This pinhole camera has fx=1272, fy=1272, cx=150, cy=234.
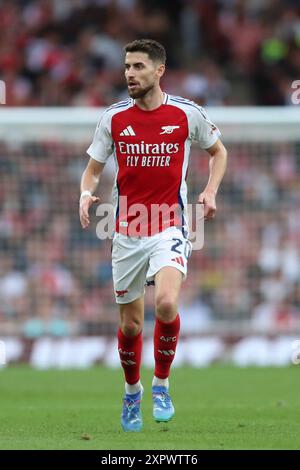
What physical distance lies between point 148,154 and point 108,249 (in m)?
8.49

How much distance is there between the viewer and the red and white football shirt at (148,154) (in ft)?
30.2

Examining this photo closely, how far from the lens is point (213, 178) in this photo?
9.41m

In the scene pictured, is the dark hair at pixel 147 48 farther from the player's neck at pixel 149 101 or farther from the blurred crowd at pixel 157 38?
the blurred crowd at pixel 157 38

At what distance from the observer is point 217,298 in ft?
57.7

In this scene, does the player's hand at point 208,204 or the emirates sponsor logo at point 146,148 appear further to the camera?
the emirates sponsor logo at point 146,148

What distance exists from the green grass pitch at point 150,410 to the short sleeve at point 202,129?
214cm

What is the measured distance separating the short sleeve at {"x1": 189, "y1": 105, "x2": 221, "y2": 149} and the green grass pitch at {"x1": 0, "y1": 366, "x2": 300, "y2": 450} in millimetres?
2139

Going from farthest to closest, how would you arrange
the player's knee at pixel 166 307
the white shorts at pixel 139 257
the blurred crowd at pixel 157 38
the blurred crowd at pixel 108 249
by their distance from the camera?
the blurred crowd at pixel 157 38, the blurred crowd at pixel 108 249, the white shorts at pixel 139 257, the player's knee at pixel 166 307

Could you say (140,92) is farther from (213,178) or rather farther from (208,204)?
(208,204)

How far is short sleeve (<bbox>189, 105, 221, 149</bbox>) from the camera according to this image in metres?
9.41

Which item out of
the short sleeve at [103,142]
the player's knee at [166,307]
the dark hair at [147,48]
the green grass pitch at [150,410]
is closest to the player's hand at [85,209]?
the short sleeve at [103,142]

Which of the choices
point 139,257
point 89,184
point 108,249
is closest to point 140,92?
point 89,184
